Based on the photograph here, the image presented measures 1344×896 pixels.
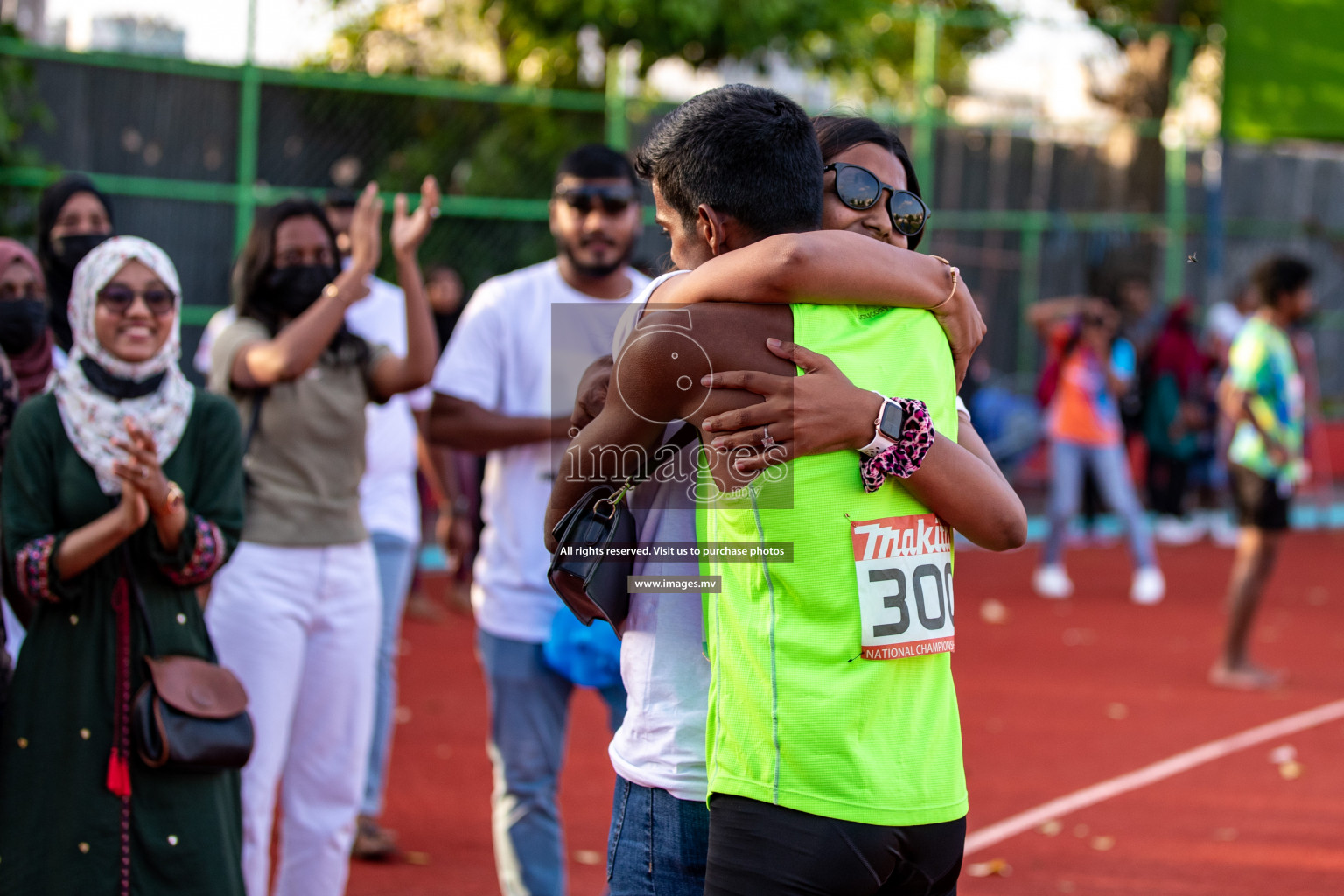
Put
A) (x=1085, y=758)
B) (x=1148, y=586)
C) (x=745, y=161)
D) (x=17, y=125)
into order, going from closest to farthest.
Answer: (x=745, y=161) → (x=1085, y=758) → (x=17, y=125) → (x=1148, y=586)

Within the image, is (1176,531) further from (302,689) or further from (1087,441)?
(302,689)

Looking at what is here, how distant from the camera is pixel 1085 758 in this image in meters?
6.84

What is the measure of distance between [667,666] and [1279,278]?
21.9ft

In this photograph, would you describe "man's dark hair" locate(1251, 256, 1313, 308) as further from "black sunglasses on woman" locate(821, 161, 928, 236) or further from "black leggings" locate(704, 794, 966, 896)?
"black leggings" locate(704, 794, 966, 896)

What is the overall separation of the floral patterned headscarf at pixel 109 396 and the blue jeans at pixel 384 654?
1.74 metres

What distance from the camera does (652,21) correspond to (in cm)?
1256

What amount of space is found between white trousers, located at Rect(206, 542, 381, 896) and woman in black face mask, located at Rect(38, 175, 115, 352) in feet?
3.74

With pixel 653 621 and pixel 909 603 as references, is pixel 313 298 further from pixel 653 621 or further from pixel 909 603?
pixel 909 603

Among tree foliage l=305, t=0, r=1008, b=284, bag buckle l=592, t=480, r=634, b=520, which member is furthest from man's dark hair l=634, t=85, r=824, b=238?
tree foliage l=305, t=0, r=1008, b=284

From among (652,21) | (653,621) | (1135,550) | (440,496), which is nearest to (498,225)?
(652,21)

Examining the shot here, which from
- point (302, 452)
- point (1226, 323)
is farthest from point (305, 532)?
point (1226, 323)

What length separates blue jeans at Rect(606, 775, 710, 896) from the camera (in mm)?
2430

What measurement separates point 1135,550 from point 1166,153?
641 centimetres

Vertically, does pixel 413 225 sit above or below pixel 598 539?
above
